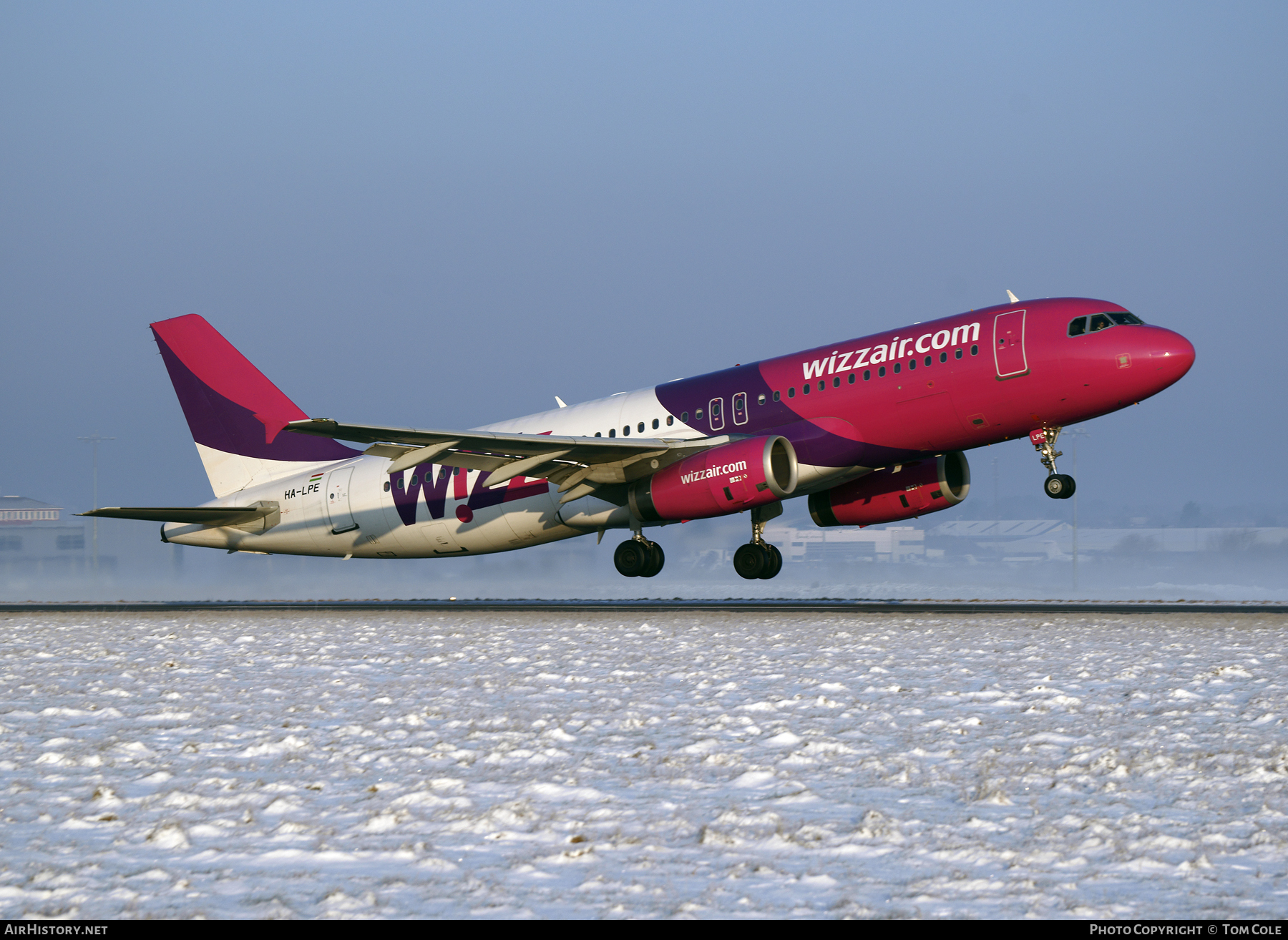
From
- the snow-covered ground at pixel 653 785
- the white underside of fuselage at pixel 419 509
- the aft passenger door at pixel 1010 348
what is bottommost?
the snow-covered ground at pixel 653 785

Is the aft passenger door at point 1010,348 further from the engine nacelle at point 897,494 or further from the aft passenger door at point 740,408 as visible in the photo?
the aft passenger door at point 740,408

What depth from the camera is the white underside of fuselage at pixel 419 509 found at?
29.8 m

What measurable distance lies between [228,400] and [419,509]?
28.2 feet

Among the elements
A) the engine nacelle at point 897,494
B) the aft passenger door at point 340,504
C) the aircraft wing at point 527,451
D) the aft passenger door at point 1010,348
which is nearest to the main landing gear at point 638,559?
the aircraft wing at point 527,451

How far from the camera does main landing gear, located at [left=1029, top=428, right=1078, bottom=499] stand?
24.8 m

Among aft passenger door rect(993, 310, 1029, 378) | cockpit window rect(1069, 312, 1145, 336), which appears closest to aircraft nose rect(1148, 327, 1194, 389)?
cockpit window rect(1069, 312, 1145, 336)

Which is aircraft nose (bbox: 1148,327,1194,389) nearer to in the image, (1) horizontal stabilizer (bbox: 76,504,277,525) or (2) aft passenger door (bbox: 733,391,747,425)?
(2) aft passenger door (bbox: 733,391,747,425)

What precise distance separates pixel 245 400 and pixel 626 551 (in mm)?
14220

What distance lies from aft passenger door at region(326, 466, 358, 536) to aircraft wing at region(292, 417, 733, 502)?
523 centimetres

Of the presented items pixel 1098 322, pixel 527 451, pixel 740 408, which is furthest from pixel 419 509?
pixel 1098 322

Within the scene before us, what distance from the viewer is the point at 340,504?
33.0 m

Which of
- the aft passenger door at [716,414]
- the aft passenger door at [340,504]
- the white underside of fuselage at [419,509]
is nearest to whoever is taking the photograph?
the aft passenger door at [716,414]

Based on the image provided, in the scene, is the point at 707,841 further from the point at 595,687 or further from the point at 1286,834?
the point at 595,687

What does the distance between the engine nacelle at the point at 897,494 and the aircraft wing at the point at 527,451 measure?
5176mm
